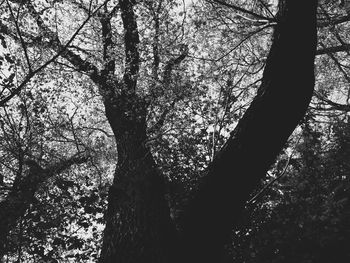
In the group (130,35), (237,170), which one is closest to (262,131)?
(237,170)

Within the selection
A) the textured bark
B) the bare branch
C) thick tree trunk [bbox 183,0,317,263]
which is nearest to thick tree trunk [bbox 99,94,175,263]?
the textured bark

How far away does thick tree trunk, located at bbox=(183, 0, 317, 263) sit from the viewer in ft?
8.79

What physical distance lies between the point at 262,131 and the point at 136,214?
2.01 m

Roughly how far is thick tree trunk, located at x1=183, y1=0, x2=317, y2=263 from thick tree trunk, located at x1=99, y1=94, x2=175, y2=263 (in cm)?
51

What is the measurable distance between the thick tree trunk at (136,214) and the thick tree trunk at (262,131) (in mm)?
509

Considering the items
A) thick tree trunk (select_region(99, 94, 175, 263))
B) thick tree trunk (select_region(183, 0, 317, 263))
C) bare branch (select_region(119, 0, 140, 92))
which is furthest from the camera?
bare branch (select_region(119, 0, 140, 92))

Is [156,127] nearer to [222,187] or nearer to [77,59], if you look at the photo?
[77,59]

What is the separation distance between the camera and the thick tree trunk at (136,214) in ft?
10.6

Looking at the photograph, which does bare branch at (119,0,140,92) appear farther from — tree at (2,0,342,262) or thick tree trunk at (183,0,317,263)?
thick tree trunk at (183,0,317,263)

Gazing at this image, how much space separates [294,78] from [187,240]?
1802 millimetres

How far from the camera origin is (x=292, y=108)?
269 cm

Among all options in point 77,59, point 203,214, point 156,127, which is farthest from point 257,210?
point 77,59

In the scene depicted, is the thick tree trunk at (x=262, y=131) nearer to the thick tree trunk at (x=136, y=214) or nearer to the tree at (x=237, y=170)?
the tree at (x=237, y=170)

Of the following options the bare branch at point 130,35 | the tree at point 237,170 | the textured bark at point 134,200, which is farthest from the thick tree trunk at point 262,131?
the bare branch at point 130,35
